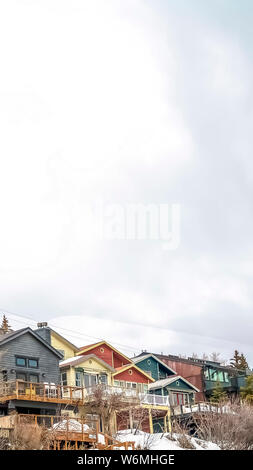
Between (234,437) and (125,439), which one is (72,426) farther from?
(234,437)

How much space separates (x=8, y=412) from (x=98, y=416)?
891 centimetres

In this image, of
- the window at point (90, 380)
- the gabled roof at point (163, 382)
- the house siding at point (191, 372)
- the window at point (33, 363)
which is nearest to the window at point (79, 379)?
the window at point (90, 380)

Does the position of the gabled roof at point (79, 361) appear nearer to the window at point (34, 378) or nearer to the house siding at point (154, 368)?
the window at point (34, 378)

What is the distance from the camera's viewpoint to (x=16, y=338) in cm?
5697

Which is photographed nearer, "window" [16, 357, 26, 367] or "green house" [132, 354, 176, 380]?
"window" [16, 357, 26, 367]

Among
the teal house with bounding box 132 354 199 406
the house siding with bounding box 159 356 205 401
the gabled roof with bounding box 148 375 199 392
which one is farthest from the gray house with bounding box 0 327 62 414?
the house siding with bounding box 159 356 205 401

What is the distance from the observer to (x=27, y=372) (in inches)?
2223

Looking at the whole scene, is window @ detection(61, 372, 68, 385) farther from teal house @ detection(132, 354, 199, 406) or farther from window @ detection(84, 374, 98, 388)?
teal house @ detection(132, 354, 199, 406)

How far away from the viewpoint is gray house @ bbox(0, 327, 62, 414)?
5253 centimetres

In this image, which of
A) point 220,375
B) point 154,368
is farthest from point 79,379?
point 220,375

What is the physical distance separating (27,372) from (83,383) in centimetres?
682

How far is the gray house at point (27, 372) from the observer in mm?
52531
